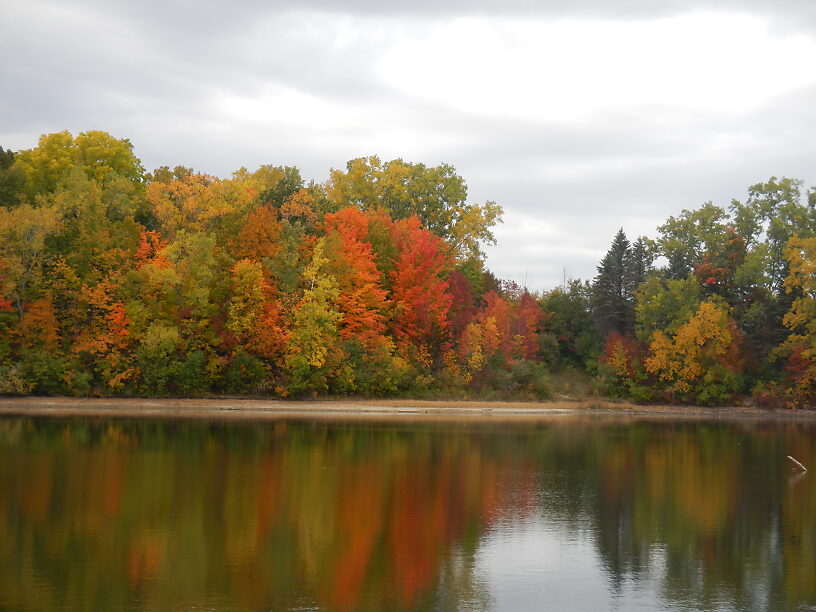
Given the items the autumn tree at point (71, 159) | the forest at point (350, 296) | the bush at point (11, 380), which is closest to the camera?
the bush at point (11, 380)

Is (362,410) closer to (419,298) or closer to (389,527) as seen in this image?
(419,298)

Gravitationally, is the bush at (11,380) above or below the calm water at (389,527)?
above

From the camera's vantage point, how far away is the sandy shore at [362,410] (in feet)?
188

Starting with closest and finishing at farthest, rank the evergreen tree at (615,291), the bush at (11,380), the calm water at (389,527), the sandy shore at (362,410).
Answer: the calm water at (389,527)
the sandy shore at (362,410)
the bush at (11,380)
the evergreen tree at (615,291)

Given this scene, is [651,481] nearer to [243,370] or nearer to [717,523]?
[717,523]

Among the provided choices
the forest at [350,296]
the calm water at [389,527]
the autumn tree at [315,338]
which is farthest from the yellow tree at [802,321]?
the autumn tree at [315,338]

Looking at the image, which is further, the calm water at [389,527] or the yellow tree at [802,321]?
the yellow tree at [802,321]

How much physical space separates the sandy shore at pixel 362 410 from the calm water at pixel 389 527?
17.5 metres

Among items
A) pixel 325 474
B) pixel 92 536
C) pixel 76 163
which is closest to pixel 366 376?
pixel 76 163

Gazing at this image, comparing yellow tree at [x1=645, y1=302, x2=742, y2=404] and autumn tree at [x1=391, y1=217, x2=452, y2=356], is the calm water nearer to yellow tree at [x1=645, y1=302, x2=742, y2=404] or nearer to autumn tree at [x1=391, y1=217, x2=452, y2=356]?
autumn tree at [x1=391, y1=217, x2=452, y2=356]

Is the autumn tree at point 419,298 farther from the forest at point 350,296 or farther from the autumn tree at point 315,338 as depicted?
the autumn tree at point 315,338

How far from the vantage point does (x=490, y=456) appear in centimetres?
3772

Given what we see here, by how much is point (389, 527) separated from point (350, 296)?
48211mm

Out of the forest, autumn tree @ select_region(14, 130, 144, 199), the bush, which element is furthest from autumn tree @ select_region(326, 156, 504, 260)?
the bush
